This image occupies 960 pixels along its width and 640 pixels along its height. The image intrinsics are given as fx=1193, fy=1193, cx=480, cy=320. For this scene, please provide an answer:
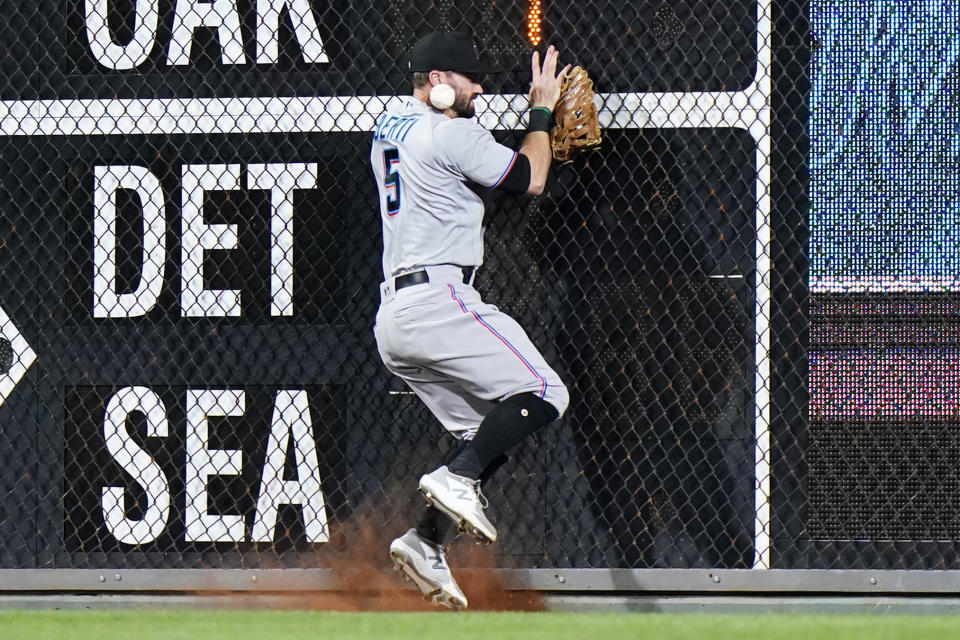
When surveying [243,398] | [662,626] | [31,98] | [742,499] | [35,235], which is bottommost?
[662,626]

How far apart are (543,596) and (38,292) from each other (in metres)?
2.19

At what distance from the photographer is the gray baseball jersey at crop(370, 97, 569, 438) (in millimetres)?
3961

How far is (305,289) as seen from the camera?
4.38m

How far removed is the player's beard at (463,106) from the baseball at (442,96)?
0.04 metres

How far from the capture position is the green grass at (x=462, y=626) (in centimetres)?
400

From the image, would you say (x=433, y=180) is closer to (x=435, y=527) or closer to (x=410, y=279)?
(x=410, y=279)

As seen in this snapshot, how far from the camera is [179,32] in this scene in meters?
4.45

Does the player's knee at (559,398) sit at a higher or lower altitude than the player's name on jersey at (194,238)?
lower

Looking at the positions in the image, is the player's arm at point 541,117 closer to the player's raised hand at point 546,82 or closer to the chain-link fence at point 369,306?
the player's raised hand at point 546,82

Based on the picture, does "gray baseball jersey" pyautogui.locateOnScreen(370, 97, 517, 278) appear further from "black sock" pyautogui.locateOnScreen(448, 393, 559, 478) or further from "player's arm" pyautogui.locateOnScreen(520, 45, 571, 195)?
"black sock" pyautogui.locateOnScreen(448, 393, 559, 478)

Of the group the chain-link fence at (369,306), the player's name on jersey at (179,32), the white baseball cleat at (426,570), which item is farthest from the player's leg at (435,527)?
the player's name on jersey at (179,32)

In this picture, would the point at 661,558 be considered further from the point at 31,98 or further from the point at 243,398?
the point at 31,98

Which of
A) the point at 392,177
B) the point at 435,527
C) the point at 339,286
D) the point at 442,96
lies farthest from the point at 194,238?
the point at 435,527

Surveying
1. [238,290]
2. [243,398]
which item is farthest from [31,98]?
[243,398]
